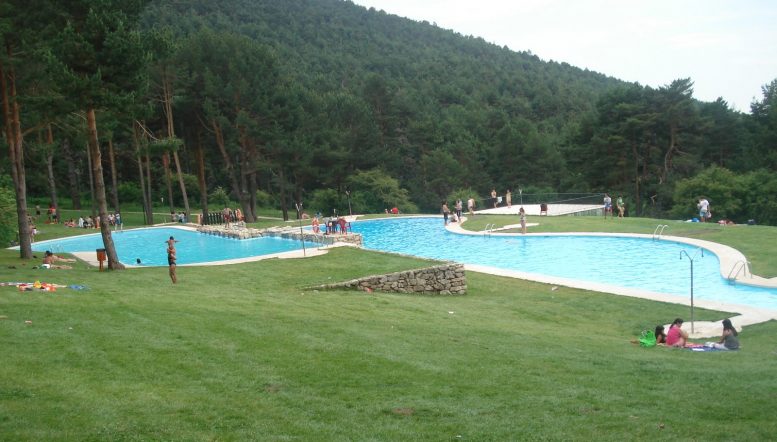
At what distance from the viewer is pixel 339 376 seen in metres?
8.37

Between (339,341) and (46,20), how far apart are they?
50.0 ft

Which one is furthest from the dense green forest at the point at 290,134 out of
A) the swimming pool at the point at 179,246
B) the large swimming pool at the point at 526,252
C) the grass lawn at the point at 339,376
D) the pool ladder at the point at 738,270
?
the pool ladder at the point at 738,270

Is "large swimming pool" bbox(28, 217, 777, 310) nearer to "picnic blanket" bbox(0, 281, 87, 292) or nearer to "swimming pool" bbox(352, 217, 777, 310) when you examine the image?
"swimming pool" bbox(352, 217, 777, 310)

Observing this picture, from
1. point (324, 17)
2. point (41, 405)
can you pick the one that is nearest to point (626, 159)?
point (41, 405)

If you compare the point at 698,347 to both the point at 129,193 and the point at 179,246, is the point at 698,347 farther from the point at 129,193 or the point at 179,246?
the point at 129,193

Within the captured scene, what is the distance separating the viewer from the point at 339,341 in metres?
10.2

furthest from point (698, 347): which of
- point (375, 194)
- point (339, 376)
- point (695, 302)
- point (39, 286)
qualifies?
point (375, 194)

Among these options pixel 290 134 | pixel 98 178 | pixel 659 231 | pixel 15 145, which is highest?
pixel 290 134

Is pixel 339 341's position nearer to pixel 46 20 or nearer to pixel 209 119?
pixel 46 20

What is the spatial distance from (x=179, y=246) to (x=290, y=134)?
54.3ft

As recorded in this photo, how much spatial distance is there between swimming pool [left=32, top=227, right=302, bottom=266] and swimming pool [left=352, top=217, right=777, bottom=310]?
585cm

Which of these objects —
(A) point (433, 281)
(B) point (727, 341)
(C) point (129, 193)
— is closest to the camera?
(B) point (727, 341)

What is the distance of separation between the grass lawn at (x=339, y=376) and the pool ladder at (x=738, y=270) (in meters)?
6.32

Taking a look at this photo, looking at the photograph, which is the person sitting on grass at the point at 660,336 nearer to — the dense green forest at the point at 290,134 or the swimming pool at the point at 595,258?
the swimming pool at the point at 595,258
